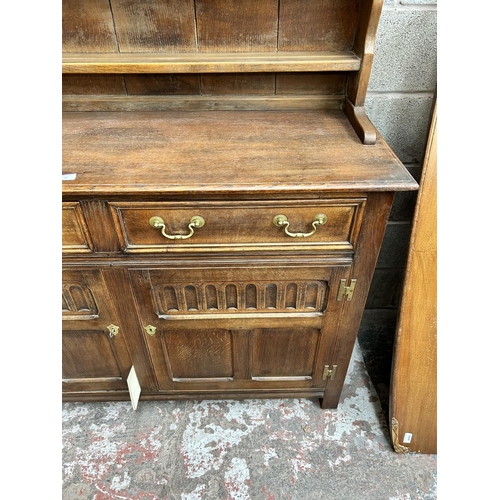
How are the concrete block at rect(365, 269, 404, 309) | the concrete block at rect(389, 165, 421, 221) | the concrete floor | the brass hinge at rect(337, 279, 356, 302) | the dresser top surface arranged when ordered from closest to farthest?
1. the dresser top surface
2. the brass hinge at rect(337, 279, 356, 302)
3. the concrete floor
4. the concrete block at rect(389, 165, 421, 221)
5. the concrete block at rect(365, 269, 404, 309)

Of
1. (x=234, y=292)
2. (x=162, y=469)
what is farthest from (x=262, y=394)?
(x=234, y=292)

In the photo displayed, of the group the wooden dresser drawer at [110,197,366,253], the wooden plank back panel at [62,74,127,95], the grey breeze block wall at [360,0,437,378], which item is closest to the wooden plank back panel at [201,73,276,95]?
the wooden plank back panel at [62,74,127,95]

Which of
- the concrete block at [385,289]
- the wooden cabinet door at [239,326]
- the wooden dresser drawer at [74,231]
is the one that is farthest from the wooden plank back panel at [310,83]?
the concrete block at [385,289]

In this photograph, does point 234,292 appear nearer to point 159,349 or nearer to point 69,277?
point 159,349

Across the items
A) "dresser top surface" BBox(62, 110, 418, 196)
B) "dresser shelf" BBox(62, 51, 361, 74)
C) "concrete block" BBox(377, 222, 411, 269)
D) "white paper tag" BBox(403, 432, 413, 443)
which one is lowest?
"white paper tag" BBox(403, 432, 413, 443)

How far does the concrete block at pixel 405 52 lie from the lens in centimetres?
114

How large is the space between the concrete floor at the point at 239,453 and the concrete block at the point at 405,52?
1.15 meters

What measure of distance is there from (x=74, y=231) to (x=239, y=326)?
0.53 meters

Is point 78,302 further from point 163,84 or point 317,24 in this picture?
point 317,24

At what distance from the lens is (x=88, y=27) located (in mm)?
1052

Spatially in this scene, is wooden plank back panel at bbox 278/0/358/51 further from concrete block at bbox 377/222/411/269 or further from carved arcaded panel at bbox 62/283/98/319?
carved arcaded panel at bbox 62/283/98/319

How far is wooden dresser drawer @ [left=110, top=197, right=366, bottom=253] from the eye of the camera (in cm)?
86

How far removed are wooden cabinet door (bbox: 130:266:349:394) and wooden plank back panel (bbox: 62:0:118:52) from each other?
0.68 m

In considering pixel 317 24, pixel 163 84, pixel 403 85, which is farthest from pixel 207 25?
pixel 403 85
